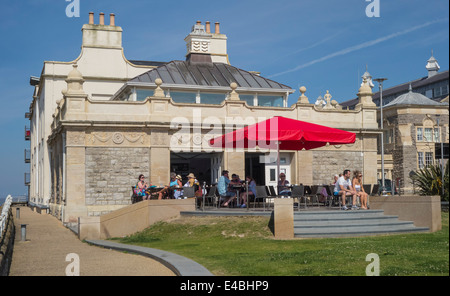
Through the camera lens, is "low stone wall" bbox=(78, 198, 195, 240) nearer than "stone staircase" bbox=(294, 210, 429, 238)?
No

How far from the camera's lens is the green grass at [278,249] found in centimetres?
993

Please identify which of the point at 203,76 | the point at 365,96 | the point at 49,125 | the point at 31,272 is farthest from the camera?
the point at 49,125

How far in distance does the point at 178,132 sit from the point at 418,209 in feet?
44.7

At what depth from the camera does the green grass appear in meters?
9.93

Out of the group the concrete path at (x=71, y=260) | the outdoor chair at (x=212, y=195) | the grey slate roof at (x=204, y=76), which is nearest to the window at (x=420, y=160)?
the grey slate roof at (x=204, y=76)

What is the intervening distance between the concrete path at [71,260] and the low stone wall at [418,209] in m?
8.33

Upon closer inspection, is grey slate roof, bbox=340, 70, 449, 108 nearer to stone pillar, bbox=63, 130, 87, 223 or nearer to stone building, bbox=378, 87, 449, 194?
stone building, bbox=378, 87, 449, 194

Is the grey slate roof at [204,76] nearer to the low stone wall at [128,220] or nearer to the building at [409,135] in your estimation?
the low stone wall at [128,220]

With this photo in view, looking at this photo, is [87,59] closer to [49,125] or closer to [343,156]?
[49,125]

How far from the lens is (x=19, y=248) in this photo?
16516 millimetres

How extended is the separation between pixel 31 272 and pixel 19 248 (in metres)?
5.46

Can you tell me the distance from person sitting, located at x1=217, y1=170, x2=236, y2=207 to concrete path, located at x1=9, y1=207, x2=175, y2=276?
502cm

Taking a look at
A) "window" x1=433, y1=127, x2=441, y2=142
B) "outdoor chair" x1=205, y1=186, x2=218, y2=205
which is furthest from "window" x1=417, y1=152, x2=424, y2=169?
"outdoor chair" x1=205, y1=186, x2=218, y2=205
